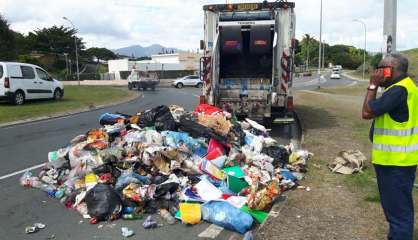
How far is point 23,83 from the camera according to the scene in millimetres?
20609

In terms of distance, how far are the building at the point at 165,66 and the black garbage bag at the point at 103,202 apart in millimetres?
67178

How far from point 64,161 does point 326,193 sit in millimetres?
4096

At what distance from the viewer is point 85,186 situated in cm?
632

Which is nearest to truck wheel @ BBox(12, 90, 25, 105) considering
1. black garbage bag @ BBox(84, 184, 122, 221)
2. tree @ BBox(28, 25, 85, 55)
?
black garbage bag @ BBox(84, 184, 122, 221)

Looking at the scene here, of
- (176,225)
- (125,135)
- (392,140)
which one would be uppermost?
(392,140)

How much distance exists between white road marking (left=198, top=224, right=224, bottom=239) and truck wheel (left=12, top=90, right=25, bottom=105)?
17.3 m

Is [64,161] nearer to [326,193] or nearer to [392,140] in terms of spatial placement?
[326,193]

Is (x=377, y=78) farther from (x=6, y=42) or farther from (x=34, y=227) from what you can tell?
(x=6, y=42)

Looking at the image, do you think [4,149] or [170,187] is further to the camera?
[4,149]

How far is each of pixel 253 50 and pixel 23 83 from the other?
12558 mm

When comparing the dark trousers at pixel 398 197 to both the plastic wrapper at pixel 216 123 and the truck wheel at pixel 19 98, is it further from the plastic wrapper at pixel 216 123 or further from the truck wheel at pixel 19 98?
the truck wheel at pixel 19 98

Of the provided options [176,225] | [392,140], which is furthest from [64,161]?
[392,140]

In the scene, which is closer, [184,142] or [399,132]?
[399,132]

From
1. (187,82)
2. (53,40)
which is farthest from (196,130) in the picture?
(53,40)
